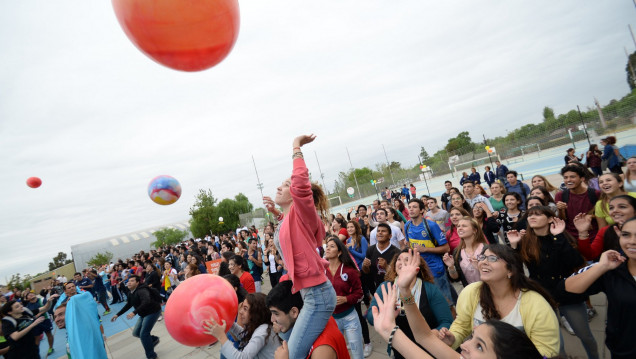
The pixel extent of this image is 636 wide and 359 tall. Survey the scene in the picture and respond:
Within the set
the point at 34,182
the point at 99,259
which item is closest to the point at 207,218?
the point at 99,259

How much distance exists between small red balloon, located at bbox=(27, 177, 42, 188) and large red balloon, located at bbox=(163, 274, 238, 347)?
7231mm

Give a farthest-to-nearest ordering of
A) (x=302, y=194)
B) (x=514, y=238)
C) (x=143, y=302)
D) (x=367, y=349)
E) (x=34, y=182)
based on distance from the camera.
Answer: (x=34, y=182) < (x=143, y=302) < (x=367, y=349) < (x=514, y=238) < (x=302, y=194)

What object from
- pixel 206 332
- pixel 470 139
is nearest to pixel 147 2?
pixel 206 332

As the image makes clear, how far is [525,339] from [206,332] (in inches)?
79.0

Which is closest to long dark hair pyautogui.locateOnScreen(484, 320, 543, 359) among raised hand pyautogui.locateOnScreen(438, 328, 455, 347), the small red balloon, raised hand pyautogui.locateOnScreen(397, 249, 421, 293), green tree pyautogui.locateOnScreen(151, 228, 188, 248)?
raised hand pyautogui.locateOnScreen(397, 249, 421, 293)

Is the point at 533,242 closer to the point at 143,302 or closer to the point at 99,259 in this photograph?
the point at 143,302

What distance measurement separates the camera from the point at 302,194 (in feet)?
6.25

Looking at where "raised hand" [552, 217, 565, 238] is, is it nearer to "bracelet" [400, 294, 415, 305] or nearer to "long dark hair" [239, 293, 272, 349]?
"bracelet" [400, 294, 415, 305]

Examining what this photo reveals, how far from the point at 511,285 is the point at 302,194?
170 centimetres

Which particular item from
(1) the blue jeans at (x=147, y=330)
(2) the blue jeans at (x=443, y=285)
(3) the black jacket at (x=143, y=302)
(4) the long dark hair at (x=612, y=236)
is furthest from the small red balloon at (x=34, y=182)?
(4) the long dark hair at (x=612, y=236)

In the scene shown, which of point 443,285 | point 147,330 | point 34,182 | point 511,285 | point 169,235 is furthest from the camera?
point 169,235

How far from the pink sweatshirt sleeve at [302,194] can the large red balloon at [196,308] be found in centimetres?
95

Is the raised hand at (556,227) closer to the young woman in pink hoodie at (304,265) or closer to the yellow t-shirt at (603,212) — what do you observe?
the yellow t-shirt at (603,212)

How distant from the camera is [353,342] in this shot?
3.12 m
